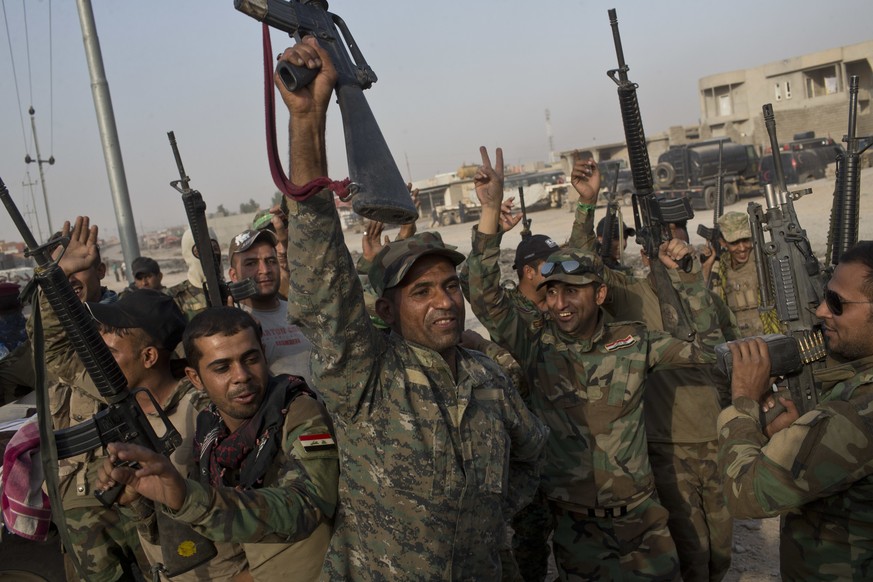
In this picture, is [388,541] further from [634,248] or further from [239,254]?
[634,248]

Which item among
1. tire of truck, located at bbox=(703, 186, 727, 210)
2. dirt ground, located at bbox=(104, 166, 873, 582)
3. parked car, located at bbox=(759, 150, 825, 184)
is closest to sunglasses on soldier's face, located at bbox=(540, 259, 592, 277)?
dirt ground, located at bbox=(104, 166, 873, 582)

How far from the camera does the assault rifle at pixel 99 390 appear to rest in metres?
2.43

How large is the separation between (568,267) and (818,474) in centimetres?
155

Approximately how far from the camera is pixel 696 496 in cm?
405

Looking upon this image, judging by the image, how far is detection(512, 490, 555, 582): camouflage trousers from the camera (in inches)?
166

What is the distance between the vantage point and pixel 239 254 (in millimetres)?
4504

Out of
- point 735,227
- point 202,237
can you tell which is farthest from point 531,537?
point 735,227

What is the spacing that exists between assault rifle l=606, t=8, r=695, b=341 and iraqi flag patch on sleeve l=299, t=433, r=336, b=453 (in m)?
2.09

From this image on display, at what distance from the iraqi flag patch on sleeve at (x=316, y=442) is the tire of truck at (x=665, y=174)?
23827 mm

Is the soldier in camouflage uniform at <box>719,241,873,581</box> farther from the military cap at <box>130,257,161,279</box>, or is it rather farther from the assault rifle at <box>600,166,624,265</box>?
the military cap at <box>130,257,161,279</box>

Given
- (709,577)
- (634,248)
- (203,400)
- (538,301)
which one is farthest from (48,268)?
(634,248)

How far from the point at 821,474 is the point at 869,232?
15041mm

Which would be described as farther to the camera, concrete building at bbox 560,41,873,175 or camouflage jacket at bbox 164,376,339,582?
concrete building at bbox 560,41,873,175

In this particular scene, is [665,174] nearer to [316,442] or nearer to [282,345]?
[282,345]
